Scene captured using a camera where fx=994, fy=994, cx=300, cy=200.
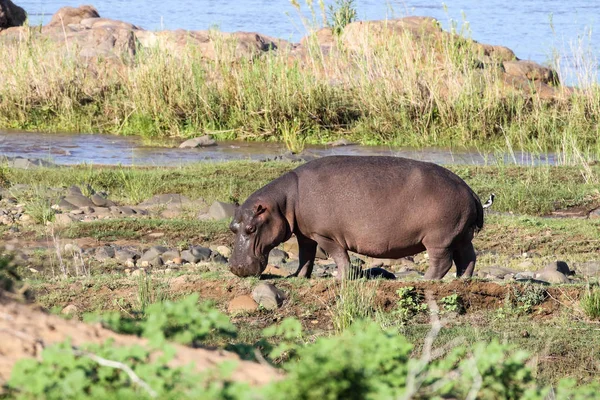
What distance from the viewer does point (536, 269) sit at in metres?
8.41

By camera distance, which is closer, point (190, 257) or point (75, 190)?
point (190, 257)

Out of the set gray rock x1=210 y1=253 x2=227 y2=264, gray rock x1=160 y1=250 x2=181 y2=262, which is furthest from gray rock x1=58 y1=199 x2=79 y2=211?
gray rock x1=210 y1=253 x2=227 y2=264

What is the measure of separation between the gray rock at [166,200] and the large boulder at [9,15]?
15053 mm

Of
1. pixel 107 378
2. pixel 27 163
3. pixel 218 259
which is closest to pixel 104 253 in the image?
pixel 218 259

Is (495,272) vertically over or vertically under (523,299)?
under

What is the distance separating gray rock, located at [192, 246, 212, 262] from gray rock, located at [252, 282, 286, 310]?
207cm

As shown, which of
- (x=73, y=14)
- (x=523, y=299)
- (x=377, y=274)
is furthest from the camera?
(x=73, y=14)

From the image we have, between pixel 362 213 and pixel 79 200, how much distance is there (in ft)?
15.2

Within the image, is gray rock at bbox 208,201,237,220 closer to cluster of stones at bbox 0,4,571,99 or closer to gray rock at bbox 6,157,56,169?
gray rock at bbox 6,157,56,169

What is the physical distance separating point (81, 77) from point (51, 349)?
47.9ft

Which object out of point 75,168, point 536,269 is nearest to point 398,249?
point 536,269

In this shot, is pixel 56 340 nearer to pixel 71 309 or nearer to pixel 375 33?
pixel 71 309

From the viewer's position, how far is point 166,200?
428 inches

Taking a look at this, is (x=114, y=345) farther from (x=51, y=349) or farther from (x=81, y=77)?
(x=81, y=77)
